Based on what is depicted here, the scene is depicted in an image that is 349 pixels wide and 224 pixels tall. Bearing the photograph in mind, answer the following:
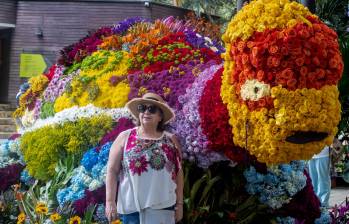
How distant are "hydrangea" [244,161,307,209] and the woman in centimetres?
93

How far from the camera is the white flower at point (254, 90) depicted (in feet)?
14.5

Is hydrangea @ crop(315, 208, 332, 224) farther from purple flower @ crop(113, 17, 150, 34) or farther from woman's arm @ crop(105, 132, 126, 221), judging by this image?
purple flower @ crop(113, 17, 150, 34)

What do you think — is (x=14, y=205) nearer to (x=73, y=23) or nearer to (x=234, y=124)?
(x=234, y=124)

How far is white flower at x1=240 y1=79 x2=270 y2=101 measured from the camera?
4.41 m

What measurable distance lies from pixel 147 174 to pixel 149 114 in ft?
1.41

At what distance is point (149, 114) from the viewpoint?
4.73m

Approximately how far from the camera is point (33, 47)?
23656mm

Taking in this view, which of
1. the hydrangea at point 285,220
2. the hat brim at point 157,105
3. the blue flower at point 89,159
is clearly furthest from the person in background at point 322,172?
the hat brim at point 157,105

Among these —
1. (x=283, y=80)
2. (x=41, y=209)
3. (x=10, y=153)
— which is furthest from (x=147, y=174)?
(x=10, y=153)

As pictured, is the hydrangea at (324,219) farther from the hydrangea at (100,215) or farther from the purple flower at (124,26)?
the purple flower at (124,26)

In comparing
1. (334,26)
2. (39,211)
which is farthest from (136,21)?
(39,211)

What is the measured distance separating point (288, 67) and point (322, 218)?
6.66ft

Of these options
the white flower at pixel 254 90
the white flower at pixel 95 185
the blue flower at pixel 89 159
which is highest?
the white flower at pixel 254 90

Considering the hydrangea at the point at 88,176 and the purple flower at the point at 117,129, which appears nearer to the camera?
the hydrangea at the point at 88,176
